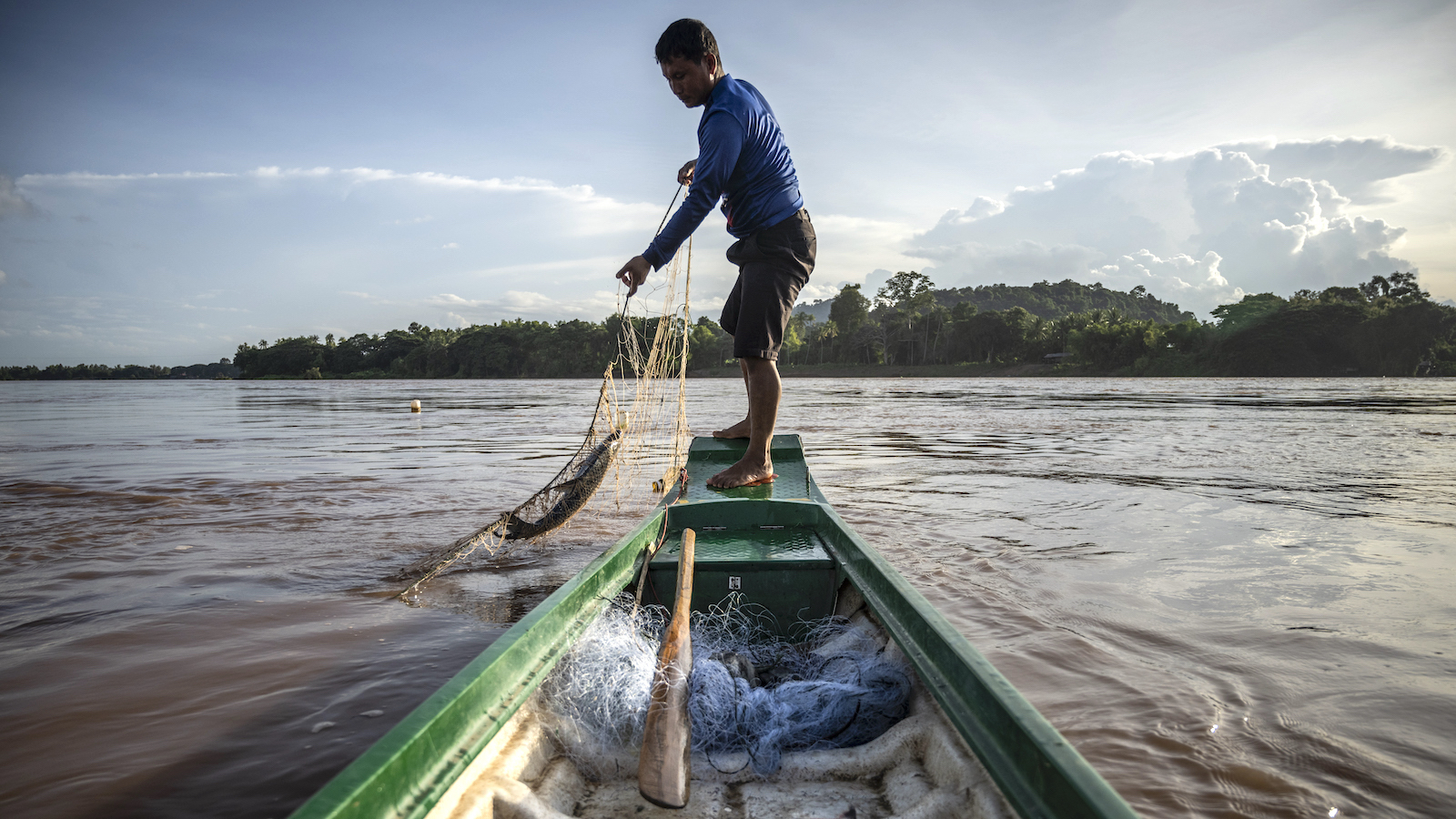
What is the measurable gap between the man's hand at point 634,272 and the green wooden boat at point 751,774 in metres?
1.50

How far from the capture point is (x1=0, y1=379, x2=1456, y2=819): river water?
2.13 m

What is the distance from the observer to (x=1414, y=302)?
195 ft

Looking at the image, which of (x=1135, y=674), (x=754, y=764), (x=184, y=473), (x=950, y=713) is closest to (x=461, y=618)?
(x=754, y=764)

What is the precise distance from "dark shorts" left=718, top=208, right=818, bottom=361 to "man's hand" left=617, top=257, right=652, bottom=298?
74 centimetres

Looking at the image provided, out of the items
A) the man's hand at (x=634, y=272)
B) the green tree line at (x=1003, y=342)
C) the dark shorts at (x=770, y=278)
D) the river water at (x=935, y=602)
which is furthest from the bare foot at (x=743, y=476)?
the green tree line at (x=1003, y=342)

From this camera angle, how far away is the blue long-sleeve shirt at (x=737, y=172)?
3688mm

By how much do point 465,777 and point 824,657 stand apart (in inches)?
49.7

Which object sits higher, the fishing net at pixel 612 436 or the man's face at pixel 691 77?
the man's face at pixel 691 77

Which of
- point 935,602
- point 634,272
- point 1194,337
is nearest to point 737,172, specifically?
point 634,272

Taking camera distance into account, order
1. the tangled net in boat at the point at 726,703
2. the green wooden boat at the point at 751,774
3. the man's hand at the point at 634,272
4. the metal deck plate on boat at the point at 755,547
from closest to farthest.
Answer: the green wooden boat at the point at 751,774 → the tangled net in boat at the point at 726,703 → the metal deck plate on boat at the point at 755,547 → the man's hand at the point at 634,272

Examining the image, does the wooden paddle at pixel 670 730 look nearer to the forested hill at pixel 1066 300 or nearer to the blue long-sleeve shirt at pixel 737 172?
the blue long-sleeve shirt at pixel 737 172

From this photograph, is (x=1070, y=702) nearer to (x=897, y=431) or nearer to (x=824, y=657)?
(x=824, y=657)

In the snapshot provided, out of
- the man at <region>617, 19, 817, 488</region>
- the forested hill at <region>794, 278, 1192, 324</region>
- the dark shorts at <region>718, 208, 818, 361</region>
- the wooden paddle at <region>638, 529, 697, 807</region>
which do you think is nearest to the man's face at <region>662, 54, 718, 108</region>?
the man at <region>617, 19, 817, 488</region>

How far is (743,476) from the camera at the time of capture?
4254 mm
